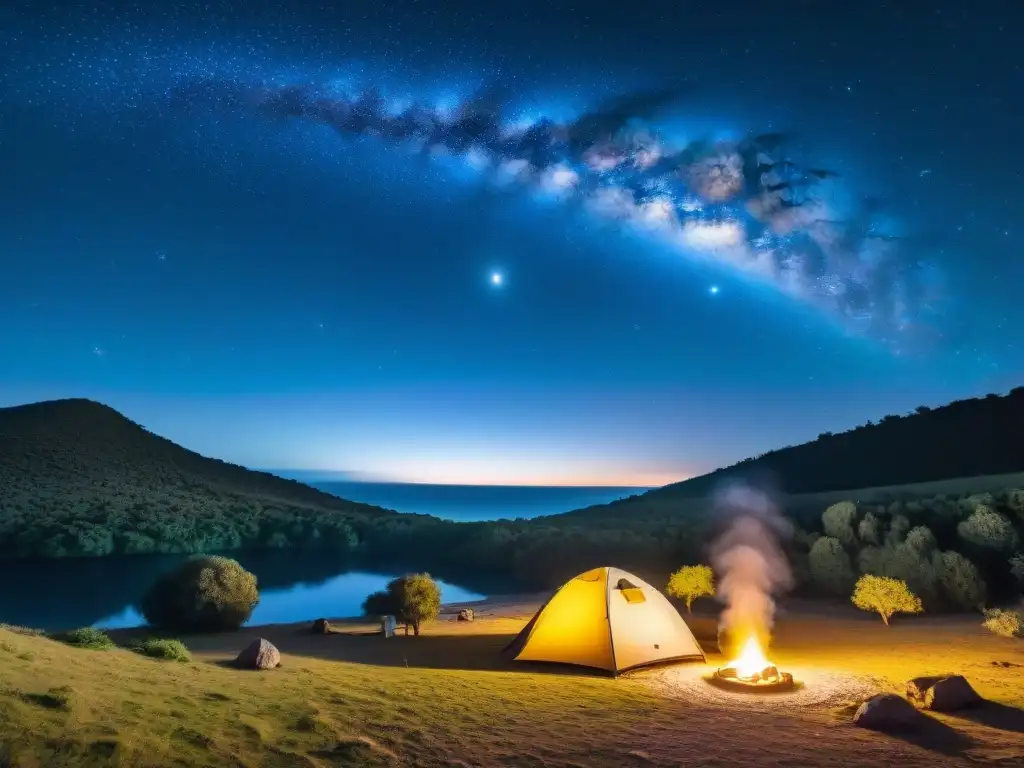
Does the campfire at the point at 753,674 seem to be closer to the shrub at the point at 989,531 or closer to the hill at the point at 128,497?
the shrub at the point at 989,531

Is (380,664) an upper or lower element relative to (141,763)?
lower

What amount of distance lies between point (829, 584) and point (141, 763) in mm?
32867

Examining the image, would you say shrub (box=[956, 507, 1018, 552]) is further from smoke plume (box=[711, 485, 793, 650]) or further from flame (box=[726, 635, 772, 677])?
flame (box=[726, 635, 772, 677])

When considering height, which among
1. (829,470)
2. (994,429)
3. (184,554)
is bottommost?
(184,554)

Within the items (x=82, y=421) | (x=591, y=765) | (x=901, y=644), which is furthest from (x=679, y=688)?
(x=82, y=421)

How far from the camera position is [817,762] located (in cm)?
877

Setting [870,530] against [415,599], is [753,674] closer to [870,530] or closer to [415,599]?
[415,599]

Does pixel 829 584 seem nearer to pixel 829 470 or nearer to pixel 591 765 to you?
pixel 591 765

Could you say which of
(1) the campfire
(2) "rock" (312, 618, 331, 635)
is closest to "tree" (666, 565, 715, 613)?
(1) the campfire

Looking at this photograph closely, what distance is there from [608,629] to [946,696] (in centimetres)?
673

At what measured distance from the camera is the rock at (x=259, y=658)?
14.4 meters

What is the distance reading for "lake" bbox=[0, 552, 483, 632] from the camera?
34.1 m

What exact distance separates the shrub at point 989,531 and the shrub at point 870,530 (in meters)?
3.96

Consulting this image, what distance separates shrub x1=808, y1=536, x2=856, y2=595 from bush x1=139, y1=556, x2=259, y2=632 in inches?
1066
